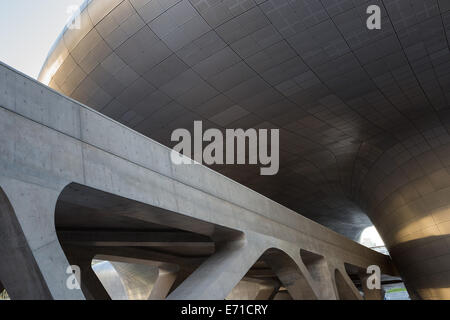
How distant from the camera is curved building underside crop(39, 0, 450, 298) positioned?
15.1 meters

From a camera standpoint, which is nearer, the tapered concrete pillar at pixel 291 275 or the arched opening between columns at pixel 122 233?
the arched opening between columns at pixel 122 233

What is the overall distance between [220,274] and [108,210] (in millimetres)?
3816

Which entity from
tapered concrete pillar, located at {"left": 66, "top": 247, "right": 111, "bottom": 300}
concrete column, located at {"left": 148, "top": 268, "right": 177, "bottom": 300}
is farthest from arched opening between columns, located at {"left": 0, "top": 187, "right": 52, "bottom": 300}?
concrete column, located at {"left": 148, "top": 268, "right": 177, "bottom": 300}

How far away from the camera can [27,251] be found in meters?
5.94

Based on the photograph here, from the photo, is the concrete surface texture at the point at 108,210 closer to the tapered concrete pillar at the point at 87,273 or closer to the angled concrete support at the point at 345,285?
the tapered concrete pillar at the point at 87,273

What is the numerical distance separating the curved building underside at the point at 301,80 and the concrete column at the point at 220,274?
798 cm

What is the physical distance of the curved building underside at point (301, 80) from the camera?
15062 mm

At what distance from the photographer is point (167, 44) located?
1599cm

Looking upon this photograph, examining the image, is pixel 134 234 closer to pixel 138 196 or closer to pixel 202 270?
pixel 202 270

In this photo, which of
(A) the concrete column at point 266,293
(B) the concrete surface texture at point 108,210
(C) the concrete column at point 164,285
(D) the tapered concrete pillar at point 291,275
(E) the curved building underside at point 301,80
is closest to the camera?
(B) the concrete surface texture at point 108,210

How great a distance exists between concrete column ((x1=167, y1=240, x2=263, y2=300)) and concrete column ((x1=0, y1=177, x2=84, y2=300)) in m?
4.22

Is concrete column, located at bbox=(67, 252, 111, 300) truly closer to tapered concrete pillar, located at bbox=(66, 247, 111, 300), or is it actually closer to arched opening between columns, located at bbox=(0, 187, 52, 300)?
tapered concrete pillar, located at bbox=(66, 247, 111, 300)

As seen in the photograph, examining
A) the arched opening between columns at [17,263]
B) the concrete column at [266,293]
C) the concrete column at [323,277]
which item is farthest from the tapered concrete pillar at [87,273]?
the concrete column at [266,293]
